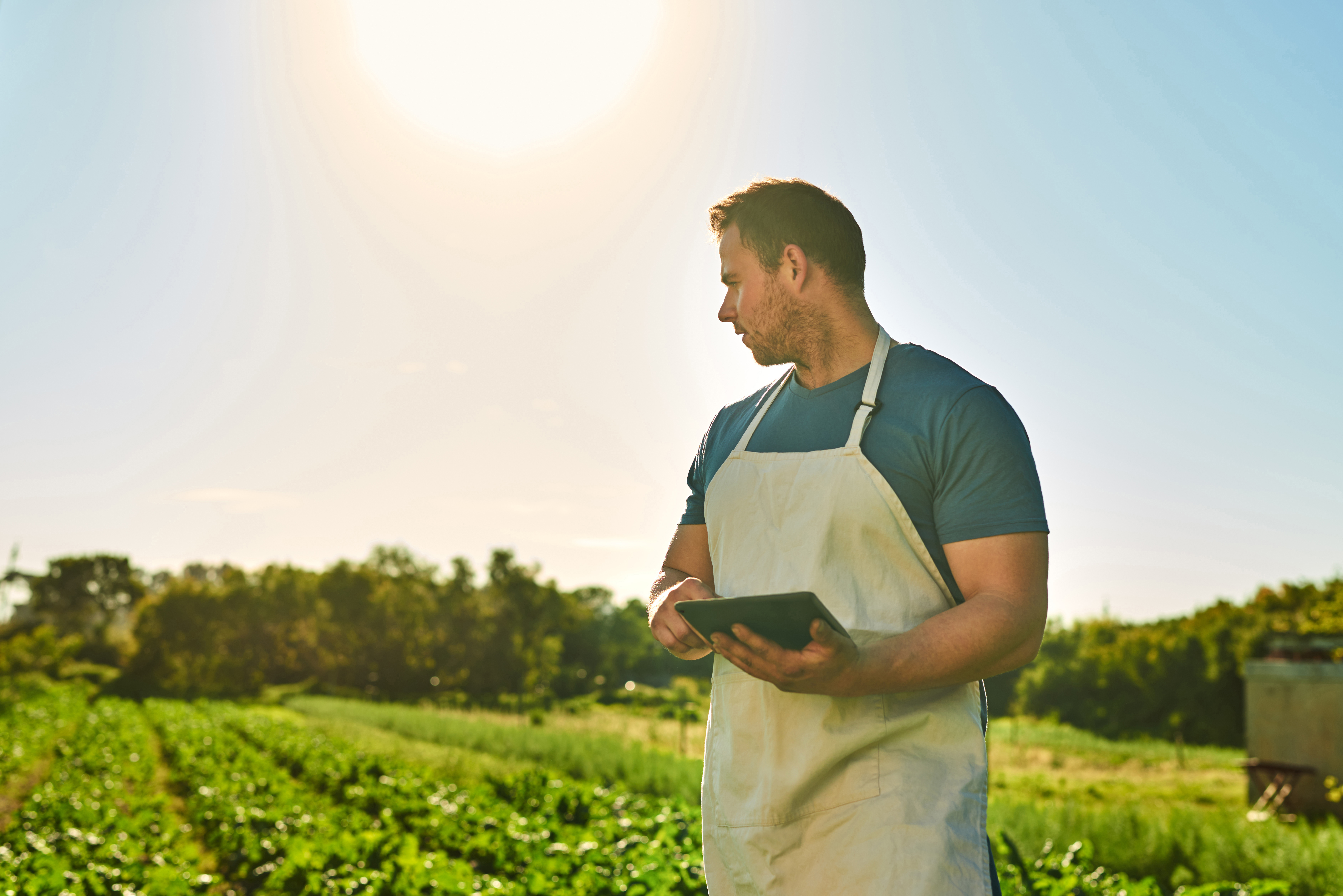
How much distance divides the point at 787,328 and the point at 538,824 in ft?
16.8

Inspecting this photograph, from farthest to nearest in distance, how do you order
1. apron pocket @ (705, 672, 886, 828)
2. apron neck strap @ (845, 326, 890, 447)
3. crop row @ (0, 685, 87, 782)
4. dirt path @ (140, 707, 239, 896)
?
crop row @ (0, 685, 87, 782)
dirt path @ (140, 707, 239, 896)
apron neck strap @ (845, 326, 890, 447)
apron pocket @ (705, 672, 886, 828)

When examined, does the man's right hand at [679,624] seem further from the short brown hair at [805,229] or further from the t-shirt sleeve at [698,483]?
the short brown hair at [805,229]

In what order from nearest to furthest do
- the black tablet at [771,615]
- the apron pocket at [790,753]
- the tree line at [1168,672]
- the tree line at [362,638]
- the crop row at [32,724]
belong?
1. the black tablet at [771,615]
2. the apron pocket at [790,753]
3. the crop row at [32,724]
4. the tree line at [1168,672]
5. the tree line at [362,638]

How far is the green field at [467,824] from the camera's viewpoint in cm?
429

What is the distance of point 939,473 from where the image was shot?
4.40ft

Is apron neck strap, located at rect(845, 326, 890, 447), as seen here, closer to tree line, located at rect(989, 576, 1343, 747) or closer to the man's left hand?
the man's left hand

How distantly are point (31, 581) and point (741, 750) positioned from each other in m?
61.7

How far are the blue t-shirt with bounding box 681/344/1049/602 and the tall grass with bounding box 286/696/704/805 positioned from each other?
3564 millimetres

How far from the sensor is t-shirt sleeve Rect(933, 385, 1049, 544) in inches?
49.6

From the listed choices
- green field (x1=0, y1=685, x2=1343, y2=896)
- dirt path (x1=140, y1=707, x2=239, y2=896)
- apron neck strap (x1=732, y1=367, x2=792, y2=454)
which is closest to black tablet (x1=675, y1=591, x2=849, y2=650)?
apron neck strap (x1=732, y1=367, x2=792, y2=454)

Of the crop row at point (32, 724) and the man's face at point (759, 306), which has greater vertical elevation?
the man's face at point (759, 306)

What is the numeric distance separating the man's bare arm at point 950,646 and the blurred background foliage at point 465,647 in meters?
18.1

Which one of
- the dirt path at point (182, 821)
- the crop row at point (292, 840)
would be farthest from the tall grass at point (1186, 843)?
the dirt path at point (182, 821)

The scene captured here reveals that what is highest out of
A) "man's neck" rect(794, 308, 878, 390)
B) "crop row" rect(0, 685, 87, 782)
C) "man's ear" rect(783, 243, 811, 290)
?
"man's ear" rect(783, 243, 811, 290)
